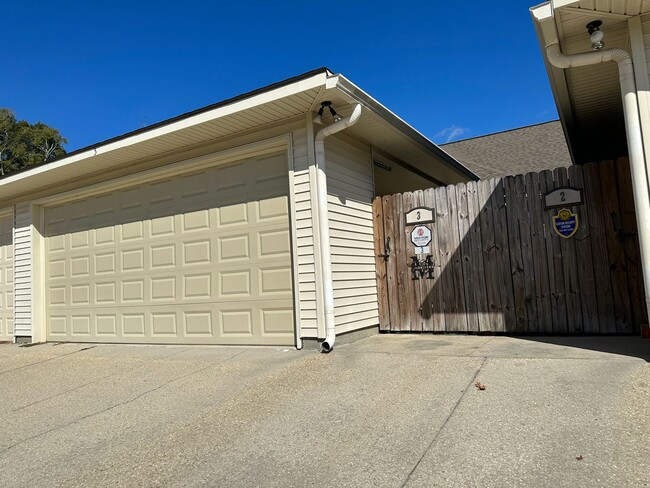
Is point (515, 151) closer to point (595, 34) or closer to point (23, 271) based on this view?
point (595, 34)

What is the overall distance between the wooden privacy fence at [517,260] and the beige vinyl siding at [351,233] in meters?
0.23

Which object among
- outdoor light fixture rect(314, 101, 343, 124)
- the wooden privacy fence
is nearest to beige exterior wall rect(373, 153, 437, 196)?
the wooden privacy fence

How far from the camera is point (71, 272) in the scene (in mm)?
8484

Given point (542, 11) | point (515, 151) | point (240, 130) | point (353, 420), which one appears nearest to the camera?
point (353, 420)

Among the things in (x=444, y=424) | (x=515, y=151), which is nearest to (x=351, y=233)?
(x=444, y=424)

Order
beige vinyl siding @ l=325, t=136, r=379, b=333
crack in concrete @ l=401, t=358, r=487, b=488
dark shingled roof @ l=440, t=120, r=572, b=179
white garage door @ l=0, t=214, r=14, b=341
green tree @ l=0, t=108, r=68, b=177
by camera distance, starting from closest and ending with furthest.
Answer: crack in concrete @ l=401, t=358, r=487, b=488 → beige vinyl siding @ l=325, t=136, r=379, b=333 → white garage door @ l=0, t=214, r=14, b=341 → dark shingled roof @ l=440, t=120, r=572, b=179 → green tree @ l=0, t=108, r=68, b=177

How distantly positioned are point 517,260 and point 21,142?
27.5 metres

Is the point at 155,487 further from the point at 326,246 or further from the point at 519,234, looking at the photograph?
the point at 519,234

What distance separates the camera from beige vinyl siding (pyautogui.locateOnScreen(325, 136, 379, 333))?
6008 millimetres

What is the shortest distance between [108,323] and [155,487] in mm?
5890

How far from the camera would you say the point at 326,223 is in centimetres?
579

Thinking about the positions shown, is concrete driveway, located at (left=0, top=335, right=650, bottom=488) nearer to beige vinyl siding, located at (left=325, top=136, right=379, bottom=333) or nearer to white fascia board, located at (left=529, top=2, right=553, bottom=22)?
beige vinyl siding, located at (left=325, top=136, right=379, bottom=333)

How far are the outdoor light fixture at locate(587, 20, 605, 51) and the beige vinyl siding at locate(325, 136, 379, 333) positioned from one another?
3.08 metres

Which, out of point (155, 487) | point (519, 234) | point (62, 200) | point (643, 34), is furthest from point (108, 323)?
point (643, 34)
